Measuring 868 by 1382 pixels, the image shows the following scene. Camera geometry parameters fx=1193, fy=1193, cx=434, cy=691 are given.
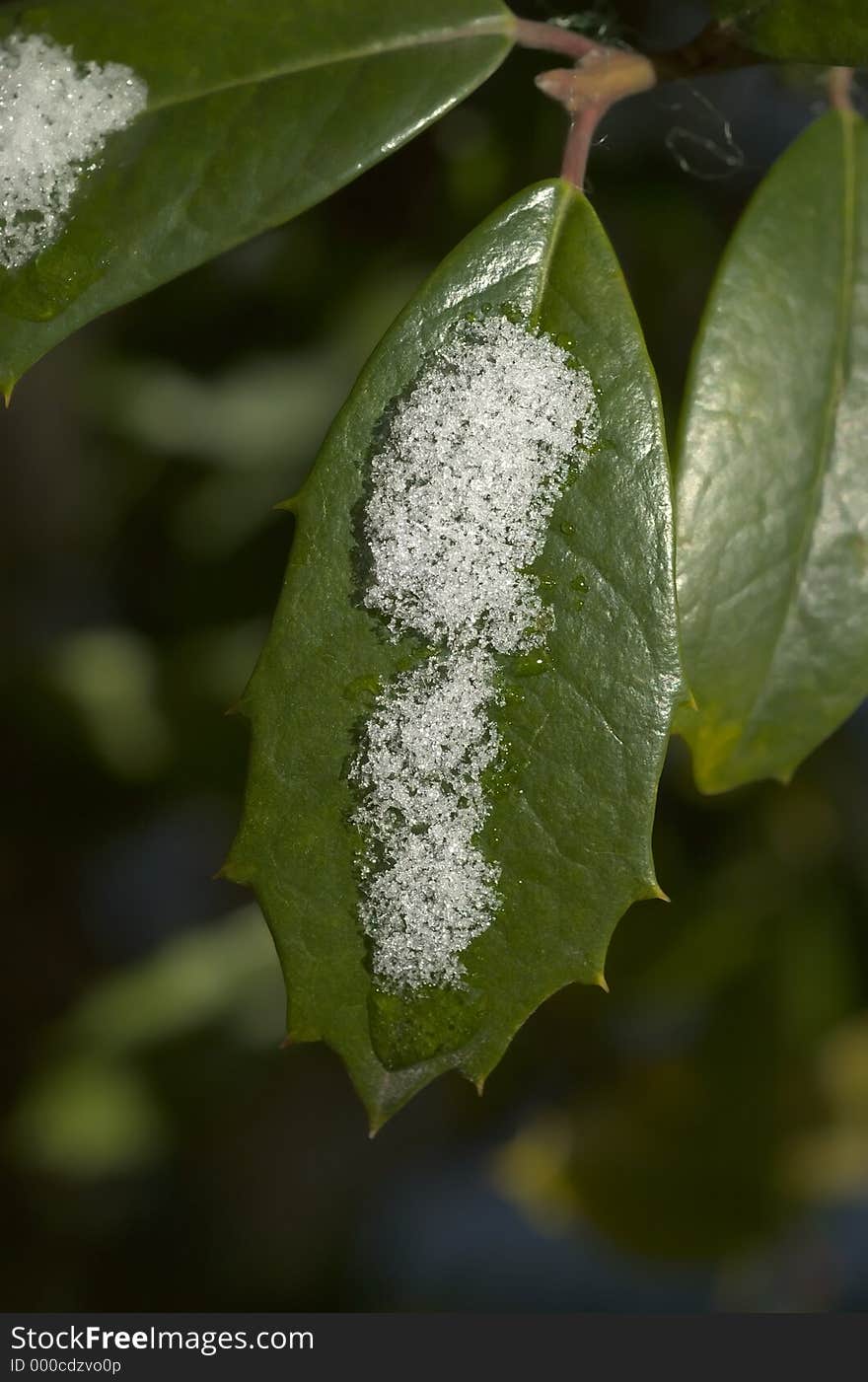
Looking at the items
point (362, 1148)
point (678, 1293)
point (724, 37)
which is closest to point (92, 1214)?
point (362, 1148)

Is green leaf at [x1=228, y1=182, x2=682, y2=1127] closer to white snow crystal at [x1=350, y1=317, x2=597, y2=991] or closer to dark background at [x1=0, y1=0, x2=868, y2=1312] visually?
white snow crystal at [x1=350, y1=317, x2=597, y2=991]

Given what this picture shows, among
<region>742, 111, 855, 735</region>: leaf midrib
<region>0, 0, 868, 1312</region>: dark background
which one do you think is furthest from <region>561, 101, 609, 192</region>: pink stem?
<region>0, 0, 868, 1312</region>: dark background

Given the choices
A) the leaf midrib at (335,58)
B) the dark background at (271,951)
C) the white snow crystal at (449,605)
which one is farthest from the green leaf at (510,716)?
the dark background at (271,951)

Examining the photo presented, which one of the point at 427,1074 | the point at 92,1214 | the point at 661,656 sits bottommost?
the point at 92,1214

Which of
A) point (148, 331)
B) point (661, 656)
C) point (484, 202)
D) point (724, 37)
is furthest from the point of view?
point (148, 331)

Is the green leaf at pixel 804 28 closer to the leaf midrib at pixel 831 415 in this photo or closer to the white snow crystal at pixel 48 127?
the leaf midrib at pixel 831 415

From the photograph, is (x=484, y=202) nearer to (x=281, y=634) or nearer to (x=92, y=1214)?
(x=281, y=634)

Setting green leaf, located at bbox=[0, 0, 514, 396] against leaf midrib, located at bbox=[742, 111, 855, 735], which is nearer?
green leaf, located at bbox=[0, 0, 514, 396]
